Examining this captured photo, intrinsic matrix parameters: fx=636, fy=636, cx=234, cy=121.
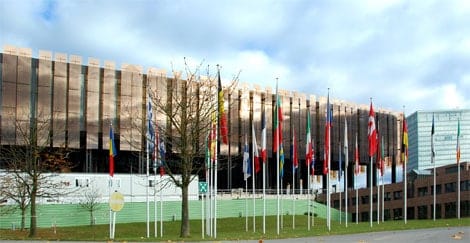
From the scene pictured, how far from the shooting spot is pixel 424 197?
86000mm

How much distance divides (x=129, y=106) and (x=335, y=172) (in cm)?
4483

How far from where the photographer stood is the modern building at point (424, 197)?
78.3m

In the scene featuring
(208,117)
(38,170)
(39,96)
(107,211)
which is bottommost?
(107,211)

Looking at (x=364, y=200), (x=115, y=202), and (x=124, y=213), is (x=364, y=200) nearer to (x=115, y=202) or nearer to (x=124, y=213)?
(x=124, y=213)

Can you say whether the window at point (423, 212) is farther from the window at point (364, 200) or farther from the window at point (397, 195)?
the window at point (364, 200)

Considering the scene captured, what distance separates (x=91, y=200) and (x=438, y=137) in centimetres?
4927

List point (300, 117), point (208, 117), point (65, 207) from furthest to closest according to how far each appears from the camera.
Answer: point (300, 117) → point (65, 207) → point (208, 117)

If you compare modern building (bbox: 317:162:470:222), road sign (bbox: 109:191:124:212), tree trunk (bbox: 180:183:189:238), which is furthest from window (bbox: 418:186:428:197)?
road sign (bbox: 109:191:124:212)

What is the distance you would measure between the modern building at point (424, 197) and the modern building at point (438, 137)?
5687 mm

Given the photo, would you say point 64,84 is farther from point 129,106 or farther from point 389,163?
point 389,163

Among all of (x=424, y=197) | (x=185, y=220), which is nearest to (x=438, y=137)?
(x=424, y=197)

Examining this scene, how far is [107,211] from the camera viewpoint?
62406mm

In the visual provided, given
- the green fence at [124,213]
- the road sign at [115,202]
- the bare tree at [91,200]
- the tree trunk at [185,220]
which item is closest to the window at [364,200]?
the green fence at [124,213]

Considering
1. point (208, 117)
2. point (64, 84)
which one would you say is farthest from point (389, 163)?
point (208, 117)
